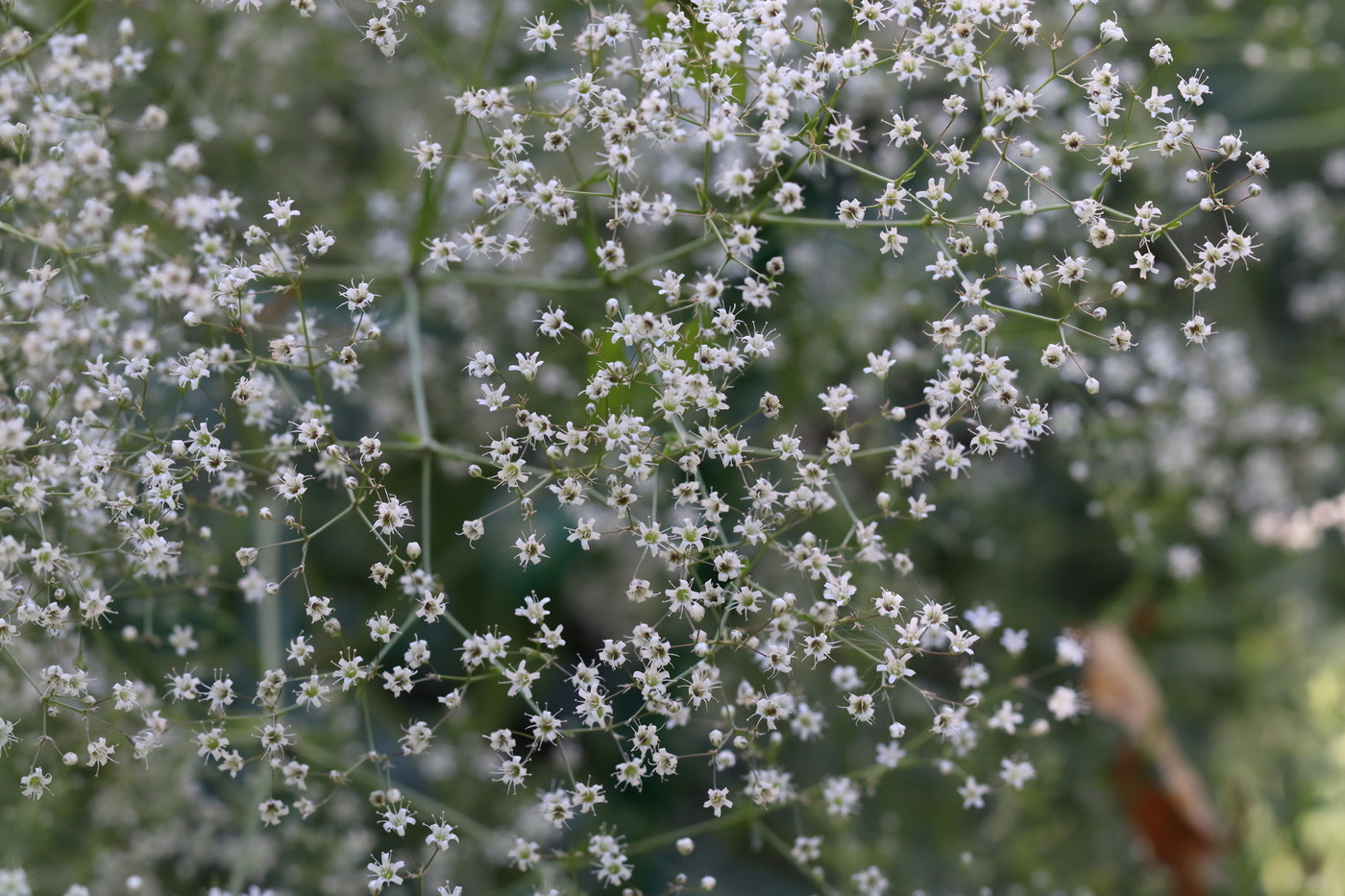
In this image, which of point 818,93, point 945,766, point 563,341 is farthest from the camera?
point 563,341

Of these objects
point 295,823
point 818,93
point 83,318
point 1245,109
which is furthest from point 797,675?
point 1245,109

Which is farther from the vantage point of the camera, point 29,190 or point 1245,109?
point 1245,109

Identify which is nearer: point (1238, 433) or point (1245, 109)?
point (1245, 109)

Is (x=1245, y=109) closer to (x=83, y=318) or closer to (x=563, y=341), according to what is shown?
(x=563, y=341)

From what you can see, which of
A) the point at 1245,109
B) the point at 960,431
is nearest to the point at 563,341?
the point at 960,431

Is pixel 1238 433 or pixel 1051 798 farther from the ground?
pixel 1238 433

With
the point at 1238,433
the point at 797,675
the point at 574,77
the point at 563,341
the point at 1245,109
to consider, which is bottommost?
the point at 797,675

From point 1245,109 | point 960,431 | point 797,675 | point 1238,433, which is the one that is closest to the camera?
point 960,431

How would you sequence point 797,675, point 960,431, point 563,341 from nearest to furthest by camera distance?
point 960,431 < point 563,341 < point 797,675

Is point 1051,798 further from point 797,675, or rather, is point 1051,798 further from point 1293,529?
point 1293,529
